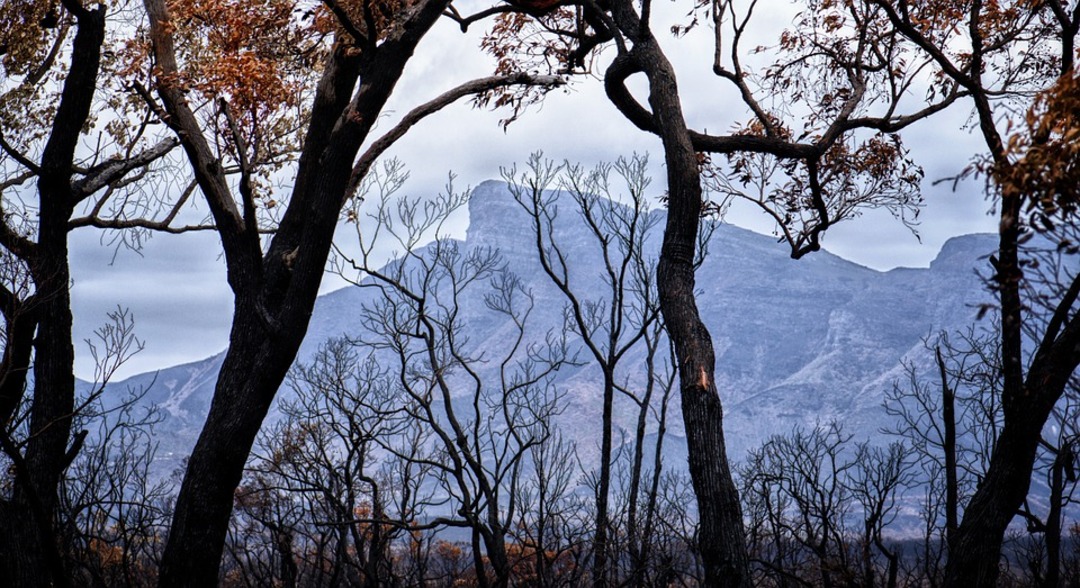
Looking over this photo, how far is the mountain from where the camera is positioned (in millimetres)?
142875

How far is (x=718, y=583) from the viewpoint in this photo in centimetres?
514

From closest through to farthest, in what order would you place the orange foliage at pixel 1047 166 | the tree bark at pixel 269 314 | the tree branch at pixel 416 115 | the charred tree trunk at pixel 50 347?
the orange foliage at pixel 1047 166 → the tree bark at pixel 269 314 → the charred tree trunk at pixel 50 347 → the tree branch at pixel 416 115

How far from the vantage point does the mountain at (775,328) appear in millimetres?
142875

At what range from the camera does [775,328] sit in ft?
518

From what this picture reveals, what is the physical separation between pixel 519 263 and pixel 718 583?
550ft

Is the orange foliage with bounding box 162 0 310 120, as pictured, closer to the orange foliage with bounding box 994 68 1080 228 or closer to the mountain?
the orange foliage with bounding box 994 68 1080 228

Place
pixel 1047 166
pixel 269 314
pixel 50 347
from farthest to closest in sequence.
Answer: pixel 50 347, pixel 269 314, pixel 1047 166

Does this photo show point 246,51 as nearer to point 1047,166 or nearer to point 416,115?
point 416,115

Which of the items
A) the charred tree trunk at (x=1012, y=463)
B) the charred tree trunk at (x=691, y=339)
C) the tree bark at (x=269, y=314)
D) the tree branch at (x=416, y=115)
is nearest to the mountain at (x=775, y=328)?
the tree branch at (x=416, y=115)

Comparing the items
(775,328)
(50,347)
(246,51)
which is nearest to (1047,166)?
(246,51)

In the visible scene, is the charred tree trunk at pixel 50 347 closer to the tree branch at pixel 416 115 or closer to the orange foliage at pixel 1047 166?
the tree branch at pixel 416 115

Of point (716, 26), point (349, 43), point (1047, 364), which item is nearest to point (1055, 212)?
point (1047, 364)

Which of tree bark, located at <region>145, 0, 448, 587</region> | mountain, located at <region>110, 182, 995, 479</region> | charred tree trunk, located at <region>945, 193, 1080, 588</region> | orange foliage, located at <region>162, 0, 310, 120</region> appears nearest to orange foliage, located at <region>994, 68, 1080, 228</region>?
charred tree trunk, located at <region>945, 193, 1080, 588</region>

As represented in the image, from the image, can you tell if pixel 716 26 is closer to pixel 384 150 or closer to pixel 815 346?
pixel 384 150
